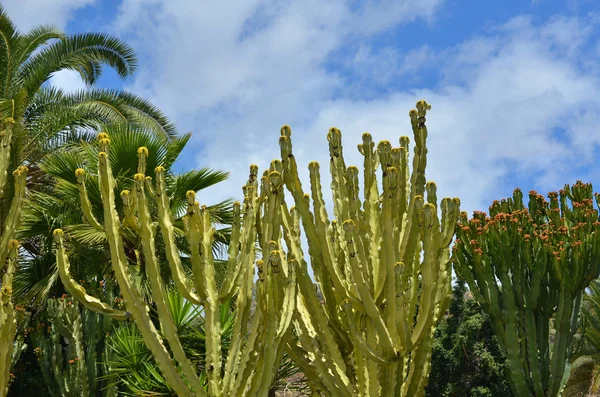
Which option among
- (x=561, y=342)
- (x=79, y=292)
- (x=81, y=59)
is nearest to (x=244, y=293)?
(x=79, y=292)

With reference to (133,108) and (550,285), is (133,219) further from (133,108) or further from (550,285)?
(133,108)

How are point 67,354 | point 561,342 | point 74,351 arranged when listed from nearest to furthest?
1. point 561,342
2. point 74,351
3. point 67,354

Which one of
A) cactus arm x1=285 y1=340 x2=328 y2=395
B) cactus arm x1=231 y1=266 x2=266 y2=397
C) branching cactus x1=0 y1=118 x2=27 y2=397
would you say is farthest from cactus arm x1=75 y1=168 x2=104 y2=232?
cactus arm x1=285 y1=340 x2=328 y2=395

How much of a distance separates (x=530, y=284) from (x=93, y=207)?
633cm

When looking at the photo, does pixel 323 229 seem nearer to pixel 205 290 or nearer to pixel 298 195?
pixel 298 195

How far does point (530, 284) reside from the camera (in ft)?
30.6

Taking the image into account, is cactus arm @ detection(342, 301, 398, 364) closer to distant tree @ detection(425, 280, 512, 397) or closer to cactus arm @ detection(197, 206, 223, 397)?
cactus arm @ detection(197, 206, 223, 397)

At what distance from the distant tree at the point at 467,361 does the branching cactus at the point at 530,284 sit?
15.1 feet

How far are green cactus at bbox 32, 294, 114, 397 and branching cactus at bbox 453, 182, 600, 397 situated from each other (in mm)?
5291

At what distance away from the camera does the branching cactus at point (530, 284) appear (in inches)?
359

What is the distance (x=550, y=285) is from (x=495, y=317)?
0.94 metres

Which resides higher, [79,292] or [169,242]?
[169,242]

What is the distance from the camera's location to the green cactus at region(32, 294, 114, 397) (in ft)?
32.4

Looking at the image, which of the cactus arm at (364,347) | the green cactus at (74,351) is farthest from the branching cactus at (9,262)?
the green cactus at (74,351)
